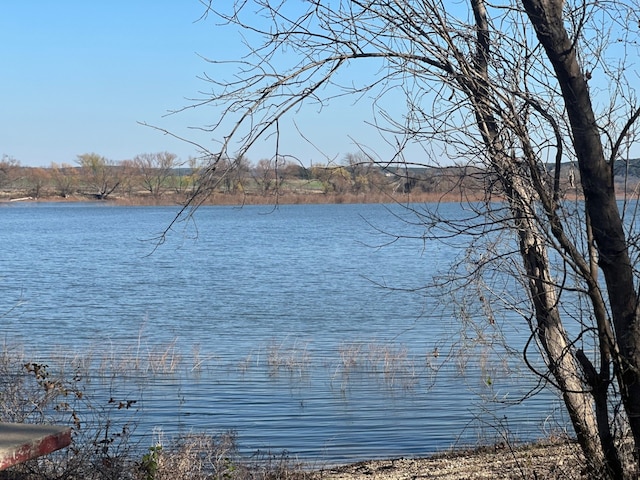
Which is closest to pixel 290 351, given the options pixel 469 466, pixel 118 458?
pixel 469 466

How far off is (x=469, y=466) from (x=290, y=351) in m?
9.10

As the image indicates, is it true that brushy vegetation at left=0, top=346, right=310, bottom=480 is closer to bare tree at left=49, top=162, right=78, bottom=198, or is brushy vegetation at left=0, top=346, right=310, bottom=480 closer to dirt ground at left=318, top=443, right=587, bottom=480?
dirt ground at left=318, top=443, right=587, bottom=480

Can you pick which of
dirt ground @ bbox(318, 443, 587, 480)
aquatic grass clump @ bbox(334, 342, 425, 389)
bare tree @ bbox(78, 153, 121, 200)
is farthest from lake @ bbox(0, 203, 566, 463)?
bare tree @ bbox(78, 153, 121, 200)


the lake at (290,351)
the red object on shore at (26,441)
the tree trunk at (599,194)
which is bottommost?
the lake at (290,351)

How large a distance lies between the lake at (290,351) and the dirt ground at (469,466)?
1.31 ft

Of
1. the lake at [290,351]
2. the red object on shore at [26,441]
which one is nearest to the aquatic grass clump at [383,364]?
the lake at [290,351]

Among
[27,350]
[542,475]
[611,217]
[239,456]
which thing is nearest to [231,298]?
[27,350]

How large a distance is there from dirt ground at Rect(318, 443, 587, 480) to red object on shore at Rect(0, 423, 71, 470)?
3.66 metres

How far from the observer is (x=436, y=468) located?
8734 mm

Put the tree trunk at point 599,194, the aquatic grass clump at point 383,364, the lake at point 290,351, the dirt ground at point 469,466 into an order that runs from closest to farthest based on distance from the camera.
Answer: the tree trunk at point 599,194
the dirt ground at point 469,466
the lake at point 290,351
the aquatic grass clump at point 383,364

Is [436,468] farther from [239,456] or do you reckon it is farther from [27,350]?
[27,350]

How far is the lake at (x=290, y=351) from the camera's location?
11.7 metres

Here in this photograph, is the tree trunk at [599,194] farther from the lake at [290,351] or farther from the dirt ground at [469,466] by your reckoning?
the dirt ground at [469,466]

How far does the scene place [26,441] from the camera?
4652 mm
